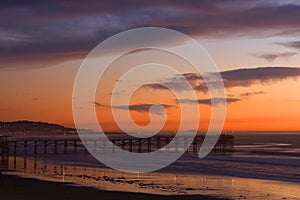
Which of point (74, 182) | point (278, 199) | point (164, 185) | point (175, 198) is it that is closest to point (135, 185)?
point (164, 185)

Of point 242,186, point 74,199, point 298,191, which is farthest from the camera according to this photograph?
point 242,186

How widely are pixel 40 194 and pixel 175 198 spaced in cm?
Answer: 545

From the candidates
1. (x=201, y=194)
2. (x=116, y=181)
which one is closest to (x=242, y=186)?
(x=201, y=194)

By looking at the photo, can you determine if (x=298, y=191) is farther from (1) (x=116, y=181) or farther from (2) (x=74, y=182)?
(2) (x=74, y=182)

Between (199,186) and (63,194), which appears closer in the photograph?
(63,194)

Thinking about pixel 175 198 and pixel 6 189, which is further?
pixel 6 189

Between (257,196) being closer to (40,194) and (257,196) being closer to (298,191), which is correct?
(298,191)

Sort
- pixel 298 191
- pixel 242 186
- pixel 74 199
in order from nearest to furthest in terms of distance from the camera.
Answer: pixel 74 199, pixel 298 191, pixel 242 186

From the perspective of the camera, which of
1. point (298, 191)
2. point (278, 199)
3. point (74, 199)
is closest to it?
point (74, 199)

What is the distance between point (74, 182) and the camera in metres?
26.1

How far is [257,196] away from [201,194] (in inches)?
93.2

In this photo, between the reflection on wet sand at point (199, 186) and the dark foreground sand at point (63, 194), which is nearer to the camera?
the dark foreground sand at point (63, 194)

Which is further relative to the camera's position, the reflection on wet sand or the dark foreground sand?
the reflection on wet sand

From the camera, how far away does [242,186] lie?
1003 inches
